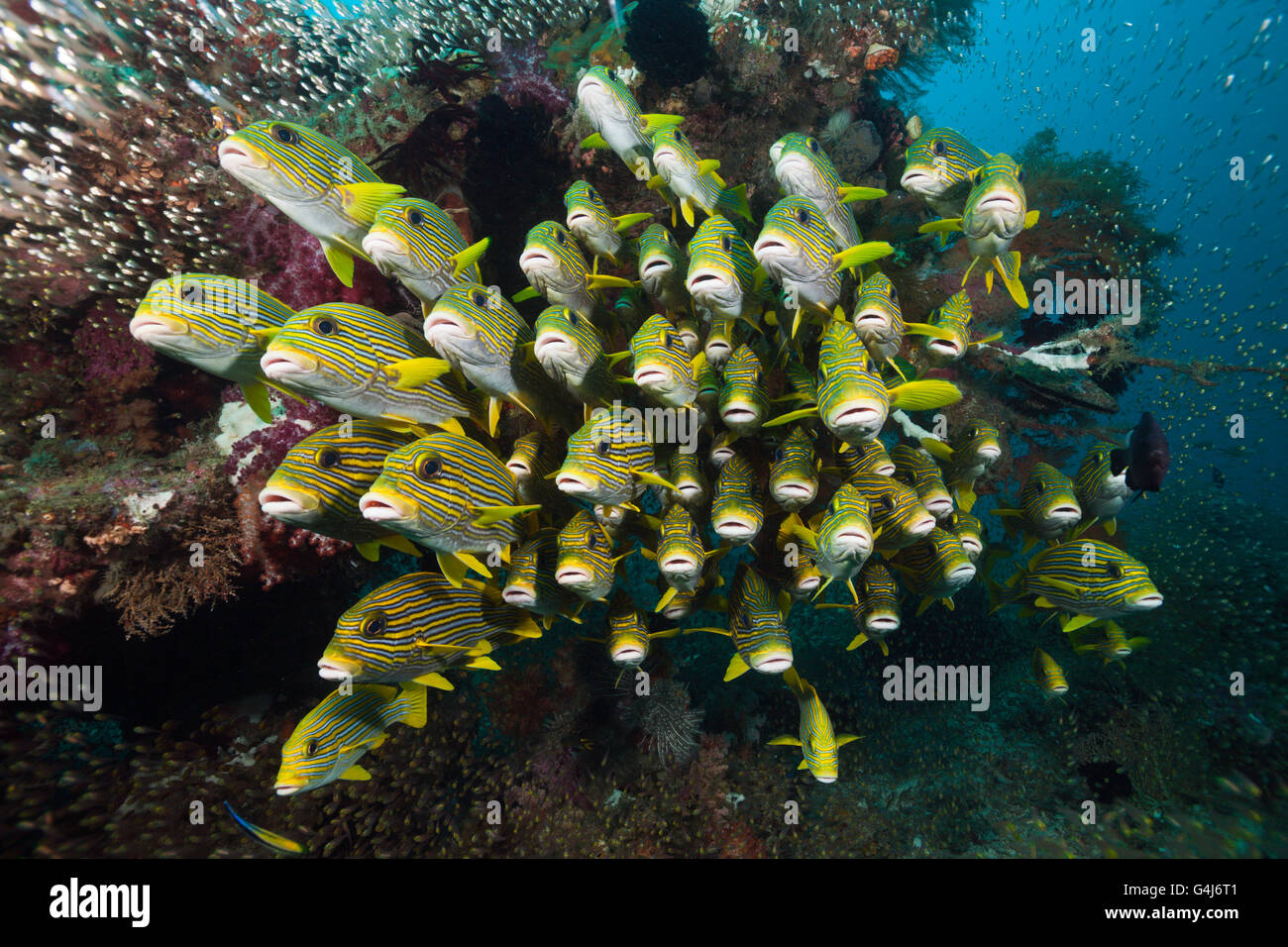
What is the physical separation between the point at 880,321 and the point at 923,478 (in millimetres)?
1369

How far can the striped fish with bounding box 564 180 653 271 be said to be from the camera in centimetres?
310

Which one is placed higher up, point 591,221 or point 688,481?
point 591,221

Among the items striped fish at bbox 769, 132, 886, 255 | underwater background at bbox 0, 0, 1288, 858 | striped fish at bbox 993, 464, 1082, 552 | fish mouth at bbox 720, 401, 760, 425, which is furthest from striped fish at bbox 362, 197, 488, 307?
striped fish at bbox 993, 464, 1082, 552

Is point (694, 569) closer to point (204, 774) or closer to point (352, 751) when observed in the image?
point (352, 751)

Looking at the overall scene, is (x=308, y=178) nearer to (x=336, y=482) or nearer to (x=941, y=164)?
(x=336, y=482)

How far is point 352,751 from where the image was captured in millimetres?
2979

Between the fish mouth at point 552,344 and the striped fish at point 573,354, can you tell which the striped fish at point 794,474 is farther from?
the fish mouth at point 552,344

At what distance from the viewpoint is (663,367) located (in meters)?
2.54

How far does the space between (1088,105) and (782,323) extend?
52.0 feet

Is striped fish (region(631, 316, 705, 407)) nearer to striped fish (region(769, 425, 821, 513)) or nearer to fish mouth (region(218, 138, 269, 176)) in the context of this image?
striped fish (region(769, 425, 821, 513))

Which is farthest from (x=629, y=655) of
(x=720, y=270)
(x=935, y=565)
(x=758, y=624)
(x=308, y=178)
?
(x=308, y=178)

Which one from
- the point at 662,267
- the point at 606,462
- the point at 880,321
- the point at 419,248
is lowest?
the point at 606,462

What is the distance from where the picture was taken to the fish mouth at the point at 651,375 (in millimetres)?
2531
